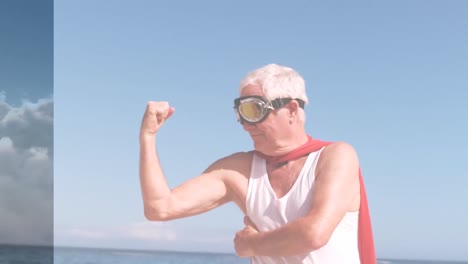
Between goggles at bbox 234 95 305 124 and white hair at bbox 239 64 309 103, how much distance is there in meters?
0.03

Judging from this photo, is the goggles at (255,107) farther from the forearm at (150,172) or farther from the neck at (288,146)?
the forearm at (150,172)

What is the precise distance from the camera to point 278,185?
8.18 ft

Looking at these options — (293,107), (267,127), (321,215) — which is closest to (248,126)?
(267,127)

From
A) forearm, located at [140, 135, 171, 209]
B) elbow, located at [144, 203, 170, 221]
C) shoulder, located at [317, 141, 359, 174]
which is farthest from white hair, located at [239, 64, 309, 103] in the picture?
elbow, located at [144, 203, 170, 221]

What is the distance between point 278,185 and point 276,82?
39 cm

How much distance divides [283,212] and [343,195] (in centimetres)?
23

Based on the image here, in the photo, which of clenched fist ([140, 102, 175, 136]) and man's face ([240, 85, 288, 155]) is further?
man's face ([240, 85, 288, 155])

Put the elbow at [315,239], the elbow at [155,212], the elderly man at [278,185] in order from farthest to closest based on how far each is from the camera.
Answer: the elbow at [155,212]
the elderly man at [278,185]
the elbow at [315,239]

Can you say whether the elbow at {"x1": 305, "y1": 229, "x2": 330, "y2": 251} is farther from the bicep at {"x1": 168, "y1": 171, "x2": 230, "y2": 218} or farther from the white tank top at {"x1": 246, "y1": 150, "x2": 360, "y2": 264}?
the bicep at {"x1": 168, "y1": 171, "x2": 230, "y2": 218}

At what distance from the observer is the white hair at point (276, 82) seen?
2480 millimetres

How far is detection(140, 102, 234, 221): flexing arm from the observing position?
2.38m

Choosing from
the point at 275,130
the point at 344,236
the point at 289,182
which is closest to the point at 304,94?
the point at 275,130

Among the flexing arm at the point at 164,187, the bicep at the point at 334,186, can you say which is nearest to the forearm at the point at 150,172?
the flexing arm at the point at 164,187

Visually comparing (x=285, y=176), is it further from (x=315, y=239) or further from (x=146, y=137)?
(x=146, y=137)
